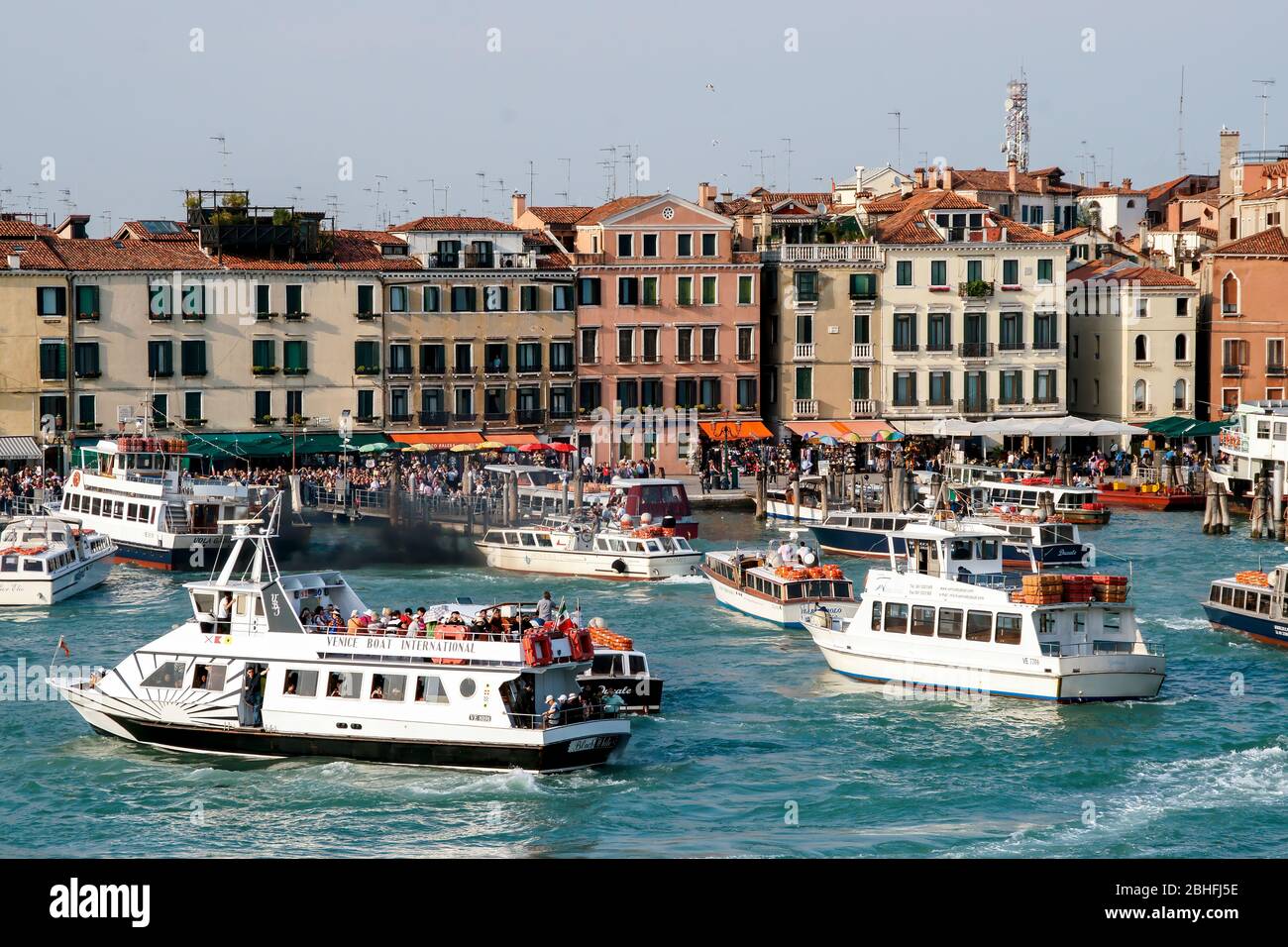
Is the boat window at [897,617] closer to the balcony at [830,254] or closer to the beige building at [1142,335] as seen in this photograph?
the balcony at [830,254]

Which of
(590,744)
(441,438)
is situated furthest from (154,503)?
(590,744)

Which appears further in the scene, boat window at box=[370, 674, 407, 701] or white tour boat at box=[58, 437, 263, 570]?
white tour boat at box=[58, 437, 263, 570]

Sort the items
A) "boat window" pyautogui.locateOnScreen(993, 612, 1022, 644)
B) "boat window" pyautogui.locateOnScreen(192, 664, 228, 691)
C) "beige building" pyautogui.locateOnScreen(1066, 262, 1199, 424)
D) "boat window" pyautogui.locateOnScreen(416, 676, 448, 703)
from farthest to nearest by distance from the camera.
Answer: "beige building" pyautogui.locateOnScreen(1066, 262, 1199, 424), "boat window" pyautogui.locateOnScreen(993, 612, 1022, 644), "boat window" pyautogui.locateOnScreen(192, 664, 228, 691), "boat window" pyautogui.locateOnScreen(416, 676, 448, 703)

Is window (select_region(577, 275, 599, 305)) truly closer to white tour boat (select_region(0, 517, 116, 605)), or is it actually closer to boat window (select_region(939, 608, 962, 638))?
white tour boat (select_region(0, 517, 116, 605))

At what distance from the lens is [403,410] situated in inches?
2717

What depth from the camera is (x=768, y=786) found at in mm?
28562

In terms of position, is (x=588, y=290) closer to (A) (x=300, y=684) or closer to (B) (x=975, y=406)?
(B) (x=975, y=406)

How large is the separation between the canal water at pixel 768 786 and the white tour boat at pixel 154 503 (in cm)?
1545

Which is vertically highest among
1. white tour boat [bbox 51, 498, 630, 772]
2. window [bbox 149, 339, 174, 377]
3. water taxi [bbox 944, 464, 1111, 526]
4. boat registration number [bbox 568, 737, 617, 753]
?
window [bbox 149, 339, 174, 377]

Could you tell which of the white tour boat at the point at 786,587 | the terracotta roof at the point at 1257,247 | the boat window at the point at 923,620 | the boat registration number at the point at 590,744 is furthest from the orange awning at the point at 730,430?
the boat registration number at the point at 590,744

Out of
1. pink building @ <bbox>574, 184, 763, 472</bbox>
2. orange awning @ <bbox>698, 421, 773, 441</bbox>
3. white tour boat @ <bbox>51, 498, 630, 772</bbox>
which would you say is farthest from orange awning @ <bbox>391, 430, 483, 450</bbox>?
white tour boat @ <bbox>51, 498, 630, 772</bbox>

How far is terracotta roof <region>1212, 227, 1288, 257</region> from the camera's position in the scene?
75.2 meters

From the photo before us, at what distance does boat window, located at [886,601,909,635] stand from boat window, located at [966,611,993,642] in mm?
1423

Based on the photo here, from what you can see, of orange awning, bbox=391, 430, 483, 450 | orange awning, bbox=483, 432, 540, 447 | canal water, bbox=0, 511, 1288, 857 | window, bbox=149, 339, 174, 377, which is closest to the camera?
canal water, bbox=0, 511, 1288, 857
